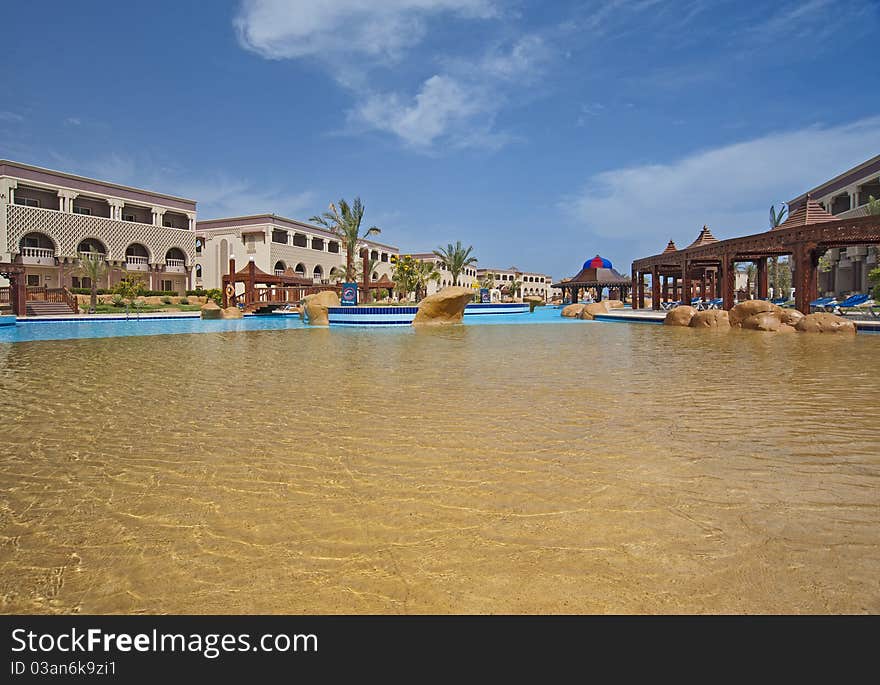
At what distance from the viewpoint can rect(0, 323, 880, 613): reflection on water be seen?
6.25 feet

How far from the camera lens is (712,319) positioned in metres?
18.1

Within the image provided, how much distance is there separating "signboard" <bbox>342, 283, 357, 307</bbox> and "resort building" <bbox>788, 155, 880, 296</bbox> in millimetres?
31872

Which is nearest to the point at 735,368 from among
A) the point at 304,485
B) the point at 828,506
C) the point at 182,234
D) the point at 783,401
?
the point at 783,401

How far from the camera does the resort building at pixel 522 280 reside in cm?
8488

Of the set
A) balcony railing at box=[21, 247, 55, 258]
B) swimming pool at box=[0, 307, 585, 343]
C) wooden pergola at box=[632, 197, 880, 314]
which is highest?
balcony railing at box=[21, 247, 55, 258]

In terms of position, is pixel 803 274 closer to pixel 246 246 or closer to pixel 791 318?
pixel 791 318

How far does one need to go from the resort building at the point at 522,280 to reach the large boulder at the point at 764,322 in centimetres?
6241

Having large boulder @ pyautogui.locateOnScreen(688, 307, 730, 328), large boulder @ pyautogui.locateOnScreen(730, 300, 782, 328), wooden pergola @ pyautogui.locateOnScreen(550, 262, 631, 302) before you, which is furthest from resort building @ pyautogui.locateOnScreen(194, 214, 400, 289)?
large boulder @ pyautogui.locateOnScreen(730, 300, 782, 328)

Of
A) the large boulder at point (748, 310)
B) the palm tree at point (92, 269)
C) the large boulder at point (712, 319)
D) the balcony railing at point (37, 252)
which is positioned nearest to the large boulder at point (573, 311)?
the large boulder at point (712, 319)

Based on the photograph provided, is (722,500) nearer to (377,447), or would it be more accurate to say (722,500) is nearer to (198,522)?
(377,447)

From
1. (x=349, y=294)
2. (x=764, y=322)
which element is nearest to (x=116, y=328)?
(x=349, y=294)

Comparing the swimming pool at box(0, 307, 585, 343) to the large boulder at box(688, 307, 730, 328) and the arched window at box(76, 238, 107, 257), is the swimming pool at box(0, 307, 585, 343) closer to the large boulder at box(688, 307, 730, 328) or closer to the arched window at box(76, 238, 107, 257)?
the large boulder at box(688, 307, 730, 328)

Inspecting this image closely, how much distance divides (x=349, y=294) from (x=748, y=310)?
60.1 ft

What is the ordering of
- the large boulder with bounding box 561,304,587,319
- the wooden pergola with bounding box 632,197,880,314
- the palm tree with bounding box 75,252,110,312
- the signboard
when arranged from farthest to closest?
1. the large boulder with bounding box 561,304,587,319
2. the palm tree with bounding box 75,252,110,312
3. the signboard
4. the wooden pergola with bounding box 632,197,880,314
